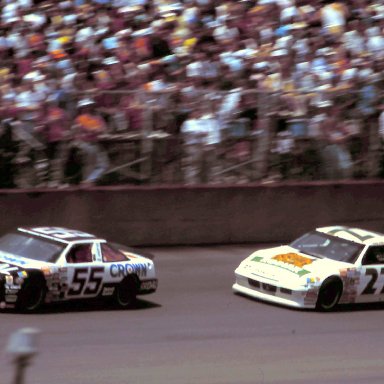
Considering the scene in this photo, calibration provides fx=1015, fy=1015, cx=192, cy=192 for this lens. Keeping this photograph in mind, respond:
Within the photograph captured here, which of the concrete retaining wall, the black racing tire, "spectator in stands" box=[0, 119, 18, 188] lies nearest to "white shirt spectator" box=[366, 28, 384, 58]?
the concrete retaining wall

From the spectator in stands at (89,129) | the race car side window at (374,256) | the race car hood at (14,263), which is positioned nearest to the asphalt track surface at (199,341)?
the race car hood at (14,263)

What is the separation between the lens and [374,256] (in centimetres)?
1452

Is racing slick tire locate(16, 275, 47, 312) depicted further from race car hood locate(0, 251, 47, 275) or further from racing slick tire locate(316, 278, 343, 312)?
racing slick tire locate(316, 278, 343, 312)

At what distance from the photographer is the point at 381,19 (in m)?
19.9

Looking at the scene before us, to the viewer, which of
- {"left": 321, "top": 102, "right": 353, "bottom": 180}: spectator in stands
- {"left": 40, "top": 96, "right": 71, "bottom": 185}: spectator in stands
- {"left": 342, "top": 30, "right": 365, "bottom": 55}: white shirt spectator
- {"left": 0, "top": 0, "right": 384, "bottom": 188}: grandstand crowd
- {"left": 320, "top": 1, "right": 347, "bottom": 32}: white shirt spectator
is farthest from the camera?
{"left": 320, "top": 1, "right": 347, "bottom": 32}: white shirt spectator

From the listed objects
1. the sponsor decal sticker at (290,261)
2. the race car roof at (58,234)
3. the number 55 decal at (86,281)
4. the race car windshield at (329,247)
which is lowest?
the race car windshield at (329,247)

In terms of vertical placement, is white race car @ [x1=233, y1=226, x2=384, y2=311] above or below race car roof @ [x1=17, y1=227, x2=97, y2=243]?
below

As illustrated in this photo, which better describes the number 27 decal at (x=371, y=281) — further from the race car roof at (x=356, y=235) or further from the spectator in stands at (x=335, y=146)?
the spectator in stands at (x=335, y=146)

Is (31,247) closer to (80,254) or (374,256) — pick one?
(80,254)

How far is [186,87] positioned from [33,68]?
2618 mm

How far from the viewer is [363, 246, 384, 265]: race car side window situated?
14.4 m

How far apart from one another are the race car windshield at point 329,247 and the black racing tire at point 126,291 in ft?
9.12

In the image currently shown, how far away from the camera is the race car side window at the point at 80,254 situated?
1302 cm

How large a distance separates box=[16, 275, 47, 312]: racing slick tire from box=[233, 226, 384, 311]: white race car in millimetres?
3192
